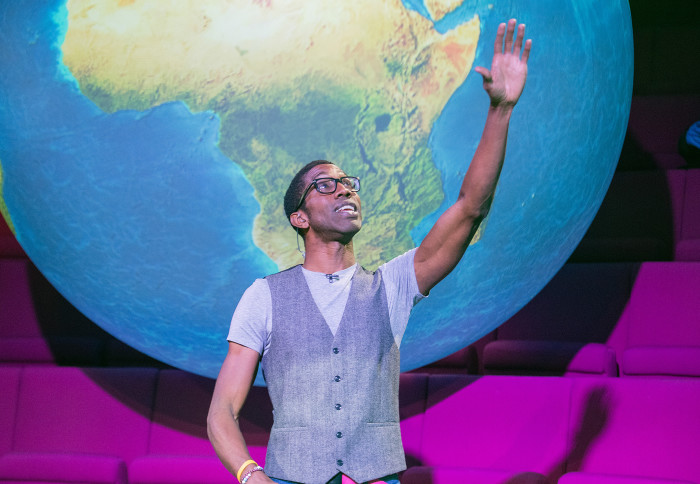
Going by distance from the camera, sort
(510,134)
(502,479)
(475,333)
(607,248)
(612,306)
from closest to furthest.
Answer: (510,134) → (475,333) → (502,479) → (612,306) → (607,248)

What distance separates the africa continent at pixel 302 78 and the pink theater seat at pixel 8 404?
1825mm

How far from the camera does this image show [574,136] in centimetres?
213

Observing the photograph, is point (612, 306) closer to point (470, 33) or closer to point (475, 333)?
point (475, 333)

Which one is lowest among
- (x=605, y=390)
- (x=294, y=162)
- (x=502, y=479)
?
(x=502, y=479)

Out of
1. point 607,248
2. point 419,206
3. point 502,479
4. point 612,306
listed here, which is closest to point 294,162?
point 419,206

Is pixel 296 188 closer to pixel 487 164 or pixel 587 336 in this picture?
pixel 487 164

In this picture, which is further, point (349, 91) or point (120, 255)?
point (120, 255)

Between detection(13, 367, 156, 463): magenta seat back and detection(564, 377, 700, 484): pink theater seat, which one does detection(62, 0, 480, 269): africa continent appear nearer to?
detection(564, 377, 700, 484): pink theater seat

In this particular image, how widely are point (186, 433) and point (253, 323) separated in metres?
1.79

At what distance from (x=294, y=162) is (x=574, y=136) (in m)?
0.71

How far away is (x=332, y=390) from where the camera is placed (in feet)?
5.09

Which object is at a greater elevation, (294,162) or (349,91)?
(349,91)

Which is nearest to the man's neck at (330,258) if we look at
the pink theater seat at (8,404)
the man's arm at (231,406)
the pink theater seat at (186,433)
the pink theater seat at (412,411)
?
the man's arm at (231,406)

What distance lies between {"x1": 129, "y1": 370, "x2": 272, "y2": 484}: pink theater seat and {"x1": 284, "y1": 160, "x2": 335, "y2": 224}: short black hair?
1.48 m
